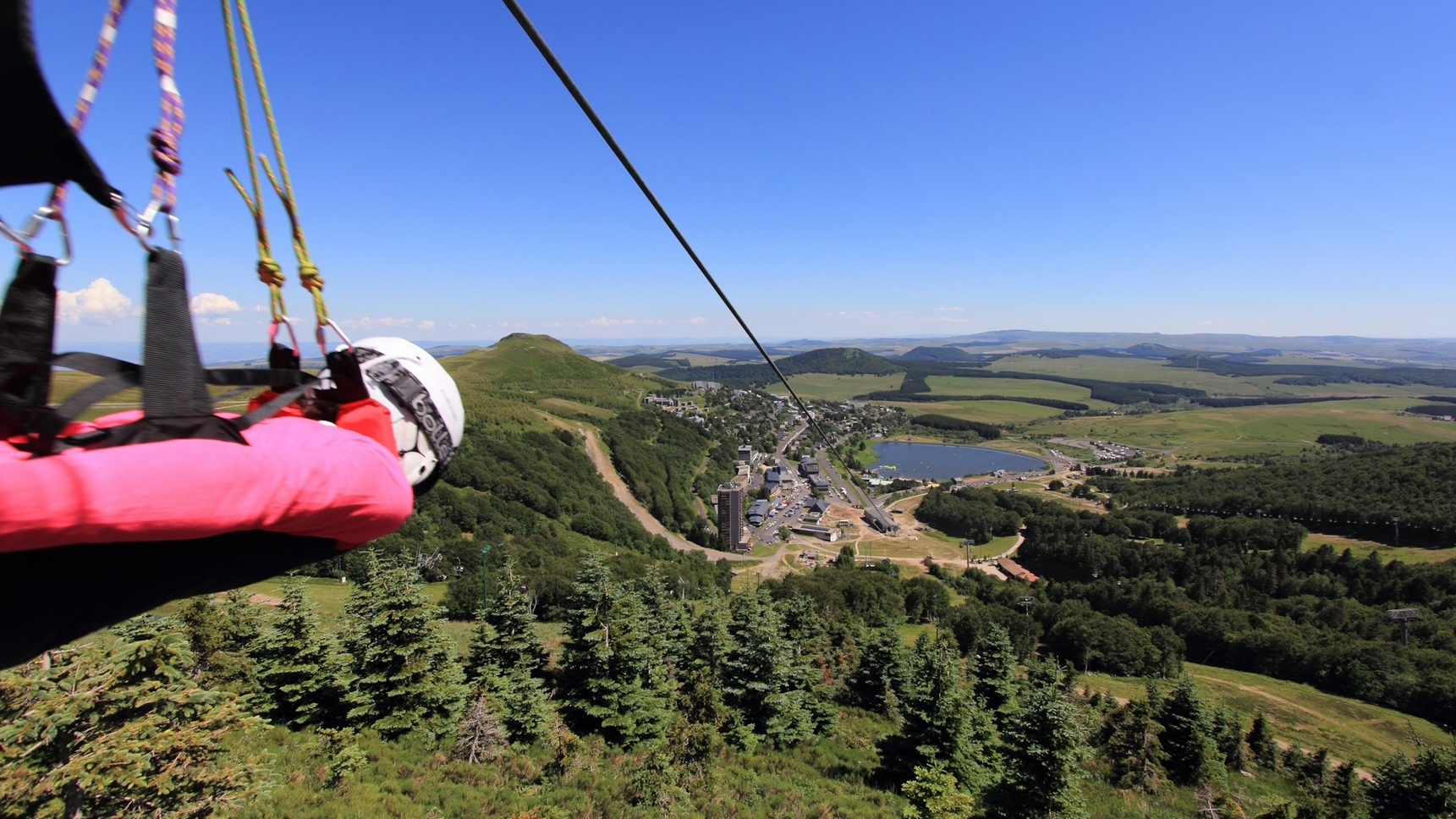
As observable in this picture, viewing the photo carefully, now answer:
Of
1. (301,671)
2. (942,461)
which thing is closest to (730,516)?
(301,671)

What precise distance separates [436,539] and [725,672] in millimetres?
37312

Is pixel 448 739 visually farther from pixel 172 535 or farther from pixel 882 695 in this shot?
pixel 882 695

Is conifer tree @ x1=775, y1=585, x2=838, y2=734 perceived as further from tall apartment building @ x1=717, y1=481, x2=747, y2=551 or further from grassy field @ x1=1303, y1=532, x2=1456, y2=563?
grassy field @ x1=1303, y1=532, x2=1456, y2=563

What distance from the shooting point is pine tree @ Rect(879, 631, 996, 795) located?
55.0 feet

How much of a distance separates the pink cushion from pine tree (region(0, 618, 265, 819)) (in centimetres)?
884

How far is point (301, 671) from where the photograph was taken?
577 inches

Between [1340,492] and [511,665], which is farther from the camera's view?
[1340,492]

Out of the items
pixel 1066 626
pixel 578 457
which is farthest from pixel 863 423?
pixel 1066 626

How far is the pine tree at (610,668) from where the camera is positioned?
17594 mm

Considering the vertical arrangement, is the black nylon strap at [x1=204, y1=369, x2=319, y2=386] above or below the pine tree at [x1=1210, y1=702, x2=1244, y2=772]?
above

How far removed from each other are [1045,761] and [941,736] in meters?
3.69

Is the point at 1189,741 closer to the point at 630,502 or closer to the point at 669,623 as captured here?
the point at 669,623

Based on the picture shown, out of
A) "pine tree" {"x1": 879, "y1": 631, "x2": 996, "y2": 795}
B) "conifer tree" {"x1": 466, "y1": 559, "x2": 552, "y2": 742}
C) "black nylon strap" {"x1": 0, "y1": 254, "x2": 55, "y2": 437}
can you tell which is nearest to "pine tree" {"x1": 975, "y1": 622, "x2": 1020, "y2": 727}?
"pine tree" {"x1": 879, "y1": 631, "x2": 996, "y2": 795}

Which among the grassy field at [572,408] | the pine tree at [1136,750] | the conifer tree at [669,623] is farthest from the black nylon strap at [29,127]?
the grassy field at [572,408]
